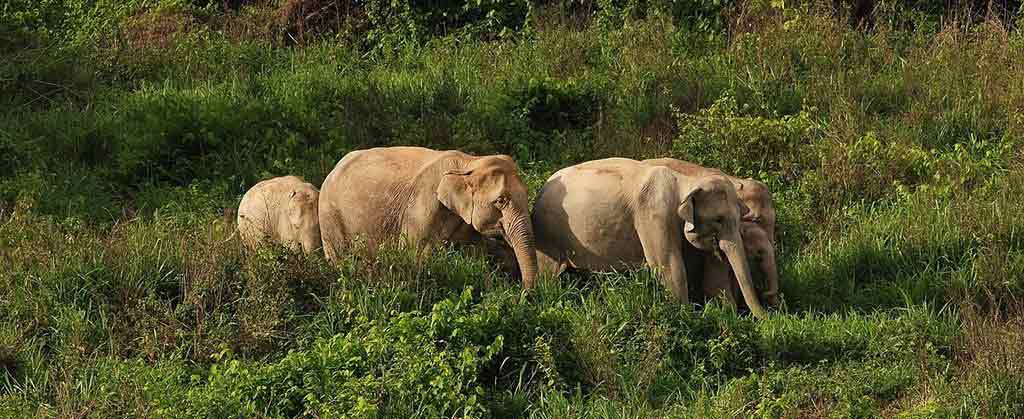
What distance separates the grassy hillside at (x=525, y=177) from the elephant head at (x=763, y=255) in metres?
0.24

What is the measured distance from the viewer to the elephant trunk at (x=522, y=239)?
11.9m

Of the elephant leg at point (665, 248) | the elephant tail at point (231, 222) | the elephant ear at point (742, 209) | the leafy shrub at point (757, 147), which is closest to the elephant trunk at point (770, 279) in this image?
the elephant ear at point (742, 209)

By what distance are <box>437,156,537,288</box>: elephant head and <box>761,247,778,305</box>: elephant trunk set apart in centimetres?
139

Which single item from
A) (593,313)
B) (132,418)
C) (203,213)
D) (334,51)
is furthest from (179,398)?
(334,51)

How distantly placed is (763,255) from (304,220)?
2919 mm

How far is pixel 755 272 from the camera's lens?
40.4 feet

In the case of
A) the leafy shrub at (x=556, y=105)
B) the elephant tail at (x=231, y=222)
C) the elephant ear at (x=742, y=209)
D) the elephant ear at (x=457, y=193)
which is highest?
the elephant ear at (x=457, y=193)

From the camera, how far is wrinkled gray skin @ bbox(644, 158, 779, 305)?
12250 millimetres

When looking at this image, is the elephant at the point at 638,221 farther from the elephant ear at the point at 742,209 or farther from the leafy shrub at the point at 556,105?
the leafy shrub at the point at 556,105

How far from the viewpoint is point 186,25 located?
18094mm

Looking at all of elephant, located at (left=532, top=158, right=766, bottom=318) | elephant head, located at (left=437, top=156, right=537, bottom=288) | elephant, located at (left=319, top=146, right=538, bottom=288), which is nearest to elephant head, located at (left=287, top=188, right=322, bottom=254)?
elephant, located at (left=319, top=146, right=538, bottom=288)

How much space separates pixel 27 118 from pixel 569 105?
4144 mm

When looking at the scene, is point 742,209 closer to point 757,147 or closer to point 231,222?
point 757,147

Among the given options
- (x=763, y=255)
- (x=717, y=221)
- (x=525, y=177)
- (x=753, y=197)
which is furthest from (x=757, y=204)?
(x=525, y=177)
